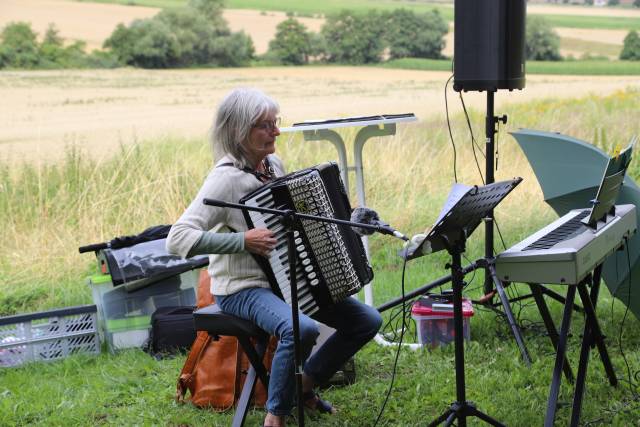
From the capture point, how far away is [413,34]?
11.3 metres

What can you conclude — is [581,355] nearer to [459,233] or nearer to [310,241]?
[459,233]

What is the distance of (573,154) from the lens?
405cm

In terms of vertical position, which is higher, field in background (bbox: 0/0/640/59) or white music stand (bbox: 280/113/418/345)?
field in background (bbox: 0/0/640/59)

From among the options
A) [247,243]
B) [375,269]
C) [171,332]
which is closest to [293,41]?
[375,269]

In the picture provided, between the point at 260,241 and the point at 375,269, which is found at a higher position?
the point at 260,241

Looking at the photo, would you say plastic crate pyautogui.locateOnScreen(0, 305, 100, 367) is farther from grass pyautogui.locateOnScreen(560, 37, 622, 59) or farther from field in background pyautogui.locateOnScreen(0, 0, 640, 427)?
grass pyautogui.locateOnScreen(560, 37, 622, 59)

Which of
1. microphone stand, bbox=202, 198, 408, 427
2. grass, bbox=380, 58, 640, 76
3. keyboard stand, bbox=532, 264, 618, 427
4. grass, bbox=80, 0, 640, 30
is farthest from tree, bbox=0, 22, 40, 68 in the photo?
keyboard stand, bbox=532, 264, 618, 427

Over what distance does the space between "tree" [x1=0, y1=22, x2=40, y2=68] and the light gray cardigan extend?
6.51 m

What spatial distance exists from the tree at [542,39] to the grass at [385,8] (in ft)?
0.38

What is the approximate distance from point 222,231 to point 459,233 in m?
0.98

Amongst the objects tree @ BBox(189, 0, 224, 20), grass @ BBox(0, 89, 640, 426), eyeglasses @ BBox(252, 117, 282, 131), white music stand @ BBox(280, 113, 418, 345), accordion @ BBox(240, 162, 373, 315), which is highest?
tree @ BBox(189, 0, 224, 20)

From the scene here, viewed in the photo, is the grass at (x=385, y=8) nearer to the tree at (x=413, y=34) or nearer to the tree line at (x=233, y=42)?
the tree line at (x=233, y=42)

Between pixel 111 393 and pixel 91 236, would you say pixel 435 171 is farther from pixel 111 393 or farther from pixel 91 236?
pixel 111 393

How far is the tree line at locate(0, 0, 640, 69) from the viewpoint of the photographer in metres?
9.39
